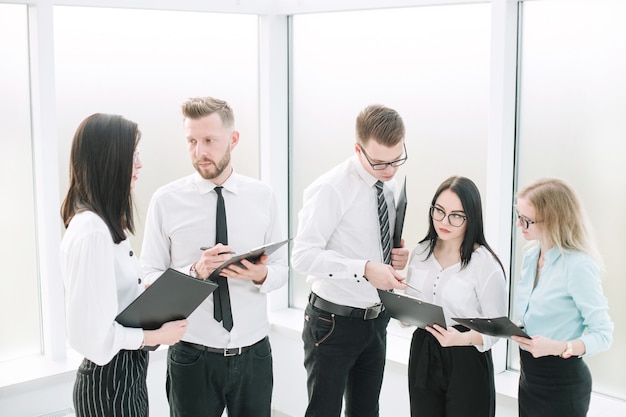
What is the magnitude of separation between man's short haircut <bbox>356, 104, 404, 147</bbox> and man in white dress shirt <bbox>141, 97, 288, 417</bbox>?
528 mm

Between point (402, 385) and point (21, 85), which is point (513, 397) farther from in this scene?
point (21, 85)

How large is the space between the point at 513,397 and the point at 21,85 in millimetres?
2800

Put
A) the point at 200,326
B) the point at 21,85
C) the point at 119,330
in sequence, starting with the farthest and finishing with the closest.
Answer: the point at 21,85 < the point at 200,326 < the point at 119,330

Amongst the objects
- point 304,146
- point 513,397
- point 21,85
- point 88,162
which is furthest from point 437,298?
point 21,85

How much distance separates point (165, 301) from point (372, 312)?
1.01 metres

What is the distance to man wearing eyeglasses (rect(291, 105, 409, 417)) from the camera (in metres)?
2.81

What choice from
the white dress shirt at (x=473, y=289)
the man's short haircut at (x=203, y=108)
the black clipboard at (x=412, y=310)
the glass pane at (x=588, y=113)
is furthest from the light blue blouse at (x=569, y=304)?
the man's short haircut at (x=203, y=108)

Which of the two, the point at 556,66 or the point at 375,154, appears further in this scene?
the point at 556,66

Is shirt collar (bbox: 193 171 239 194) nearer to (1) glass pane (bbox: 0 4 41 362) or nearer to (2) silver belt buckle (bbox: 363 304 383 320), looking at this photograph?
(2) silver belt buckle (bbox: 363 304 383 320)

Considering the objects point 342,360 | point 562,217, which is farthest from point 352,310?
point 562,217

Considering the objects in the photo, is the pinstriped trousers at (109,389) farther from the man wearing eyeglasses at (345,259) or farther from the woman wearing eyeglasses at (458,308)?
the woman wearing eyeglasses at (458,308)

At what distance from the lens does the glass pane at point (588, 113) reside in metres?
3.01

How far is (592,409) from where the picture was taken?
3.01 m

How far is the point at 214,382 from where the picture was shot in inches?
103
